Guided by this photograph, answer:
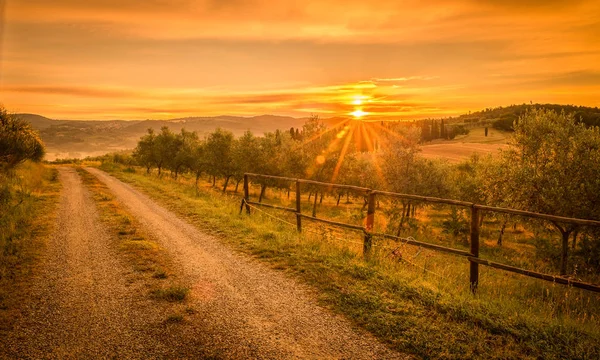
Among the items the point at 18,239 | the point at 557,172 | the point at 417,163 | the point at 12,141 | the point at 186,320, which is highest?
the point at 12,141

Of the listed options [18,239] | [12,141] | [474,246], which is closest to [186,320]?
[474,246]

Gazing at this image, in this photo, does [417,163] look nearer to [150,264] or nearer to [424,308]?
[424,308]

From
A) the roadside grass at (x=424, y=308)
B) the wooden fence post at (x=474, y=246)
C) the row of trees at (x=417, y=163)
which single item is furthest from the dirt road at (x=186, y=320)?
the row of trees at (x=417, y=163)

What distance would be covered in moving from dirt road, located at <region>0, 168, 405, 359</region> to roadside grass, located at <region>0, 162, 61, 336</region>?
249mm

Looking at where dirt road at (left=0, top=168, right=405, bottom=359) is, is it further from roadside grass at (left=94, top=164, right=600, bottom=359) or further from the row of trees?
the row of trees

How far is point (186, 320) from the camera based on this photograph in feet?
18.4

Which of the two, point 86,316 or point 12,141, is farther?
Result: point 12,141

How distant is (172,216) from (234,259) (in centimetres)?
706

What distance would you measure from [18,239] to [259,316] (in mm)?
9314

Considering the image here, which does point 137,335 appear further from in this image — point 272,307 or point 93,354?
point 272,307

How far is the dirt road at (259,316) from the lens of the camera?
4781mm

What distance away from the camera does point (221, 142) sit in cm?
5466

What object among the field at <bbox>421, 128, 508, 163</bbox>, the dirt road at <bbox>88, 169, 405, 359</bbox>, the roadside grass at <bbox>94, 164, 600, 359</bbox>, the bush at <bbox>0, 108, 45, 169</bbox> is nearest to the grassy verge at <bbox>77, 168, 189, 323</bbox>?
the dirt road at <bbox>88, 169, 405, 359</bbox>

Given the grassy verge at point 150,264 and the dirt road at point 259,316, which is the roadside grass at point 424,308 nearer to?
the dirt road at point 259,316
